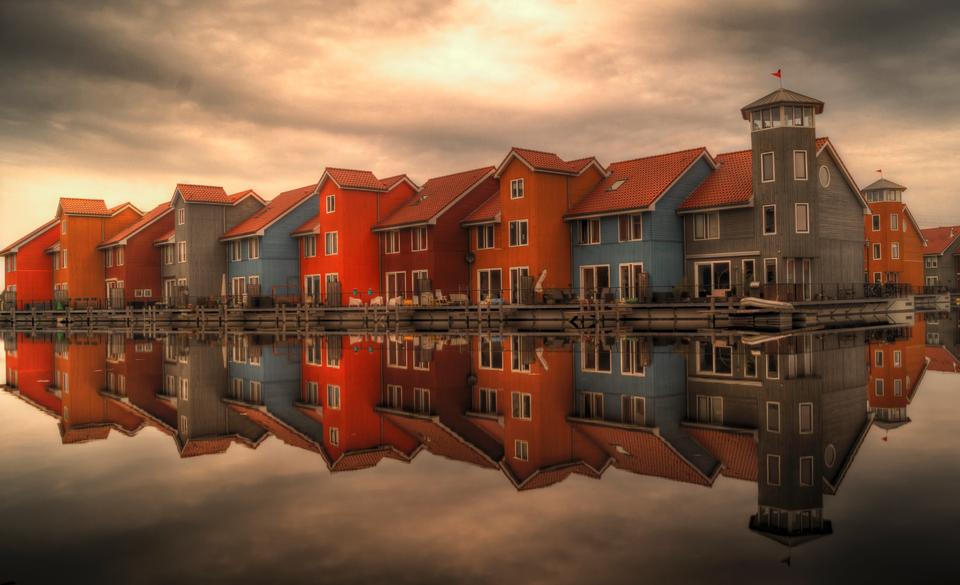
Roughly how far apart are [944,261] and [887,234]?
108ft

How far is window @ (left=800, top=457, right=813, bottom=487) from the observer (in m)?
8.86

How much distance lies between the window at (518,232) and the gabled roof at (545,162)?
339 centimetres

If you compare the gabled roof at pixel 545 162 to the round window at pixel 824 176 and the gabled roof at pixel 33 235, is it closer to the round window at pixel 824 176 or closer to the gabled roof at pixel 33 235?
the round window at pixel 824 176

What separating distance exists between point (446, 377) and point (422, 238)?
1408 inches

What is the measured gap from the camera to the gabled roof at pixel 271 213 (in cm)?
6494

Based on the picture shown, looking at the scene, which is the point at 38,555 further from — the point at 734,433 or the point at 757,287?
the point at 757,287

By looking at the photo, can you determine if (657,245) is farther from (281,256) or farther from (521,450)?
(521,450)

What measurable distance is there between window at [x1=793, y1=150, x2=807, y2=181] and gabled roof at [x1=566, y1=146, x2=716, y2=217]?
6.04 metres

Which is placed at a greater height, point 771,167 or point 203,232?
point 771,167

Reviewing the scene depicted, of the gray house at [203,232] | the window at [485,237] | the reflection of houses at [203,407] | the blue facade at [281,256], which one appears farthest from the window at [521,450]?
the gray house at [203,232]

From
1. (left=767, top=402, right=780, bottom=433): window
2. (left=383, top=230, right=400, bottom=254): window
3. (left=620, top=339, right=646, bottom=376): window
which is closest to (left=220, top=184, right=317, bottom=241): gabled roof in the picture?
(left=383, top=230, right=400, bottom=254): window

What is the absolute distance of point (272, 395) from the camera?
18.3 m

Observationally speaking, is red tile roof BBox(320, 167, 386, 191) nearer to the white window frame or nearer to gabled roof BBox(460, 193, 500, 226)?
gabled roof BBox(460, 193, 500, 226)

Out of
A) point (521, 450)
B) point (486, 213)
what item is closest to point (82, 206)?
point (486, 213)
